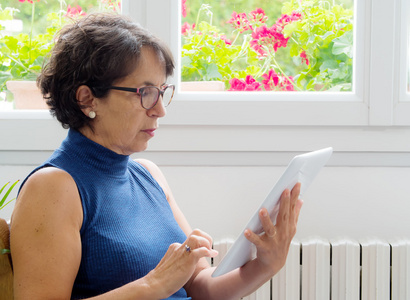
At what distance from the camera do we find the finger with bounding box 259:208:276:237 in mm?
1125

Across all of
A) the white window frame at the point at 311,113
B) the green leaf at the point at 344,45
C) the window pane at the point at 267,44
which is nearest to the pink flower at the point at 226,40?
the window pane at the point at 267,44

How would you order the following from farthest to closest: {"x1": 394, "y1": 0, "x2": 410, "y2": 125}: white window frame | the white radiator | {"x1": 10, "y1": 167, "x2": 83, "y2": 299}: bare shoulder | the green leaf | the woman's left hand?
the green leaf < {"x1": 394, "y1": 0, "x2": 410, "y2": 125}: white window frame < the white radiator < the woman's left hand < {"x1": 10, "y1": 167, "x2": 83, "y2": 299}: bare shoulder

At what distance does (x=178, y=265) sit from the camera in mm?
1080

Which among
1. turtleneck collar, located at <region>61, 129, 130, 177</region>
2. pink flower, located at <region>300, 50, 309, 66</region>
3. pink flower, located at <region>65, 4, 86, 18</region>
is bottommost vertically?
turtleneck collar, located at <region>61, 129, 130, 177</region>

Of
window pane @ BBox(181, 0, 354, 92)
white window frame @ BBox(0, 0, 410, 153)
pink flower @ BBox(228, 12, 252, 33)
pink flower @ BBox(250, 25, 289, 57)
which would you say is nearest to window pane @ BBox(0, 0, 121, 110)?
white window frame @ BBox(0, 0, 410, 153)

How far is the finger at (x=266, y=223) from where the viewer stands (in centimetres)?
112

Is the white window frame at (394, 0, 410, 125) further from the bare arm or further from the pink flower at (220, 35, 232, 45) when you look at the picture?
the bare arm

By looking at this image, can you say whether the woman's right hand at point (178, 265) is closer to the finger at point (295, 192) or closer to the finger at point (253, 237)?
the finger at point (253, 237)

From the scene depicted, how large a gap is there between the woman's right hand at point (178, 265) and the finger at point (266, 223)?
13 cm

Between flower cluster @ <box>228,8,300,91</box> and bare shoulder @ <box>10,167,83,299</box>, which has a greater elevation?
flower cluster @ <box>228,8,300,91</box>

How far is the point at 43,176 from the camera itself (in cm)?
111

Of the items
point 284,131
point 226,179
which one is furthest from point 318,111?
point 226,179

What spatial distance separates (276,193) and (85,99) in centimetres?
48

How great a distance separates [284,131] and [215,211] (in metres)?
0.39
